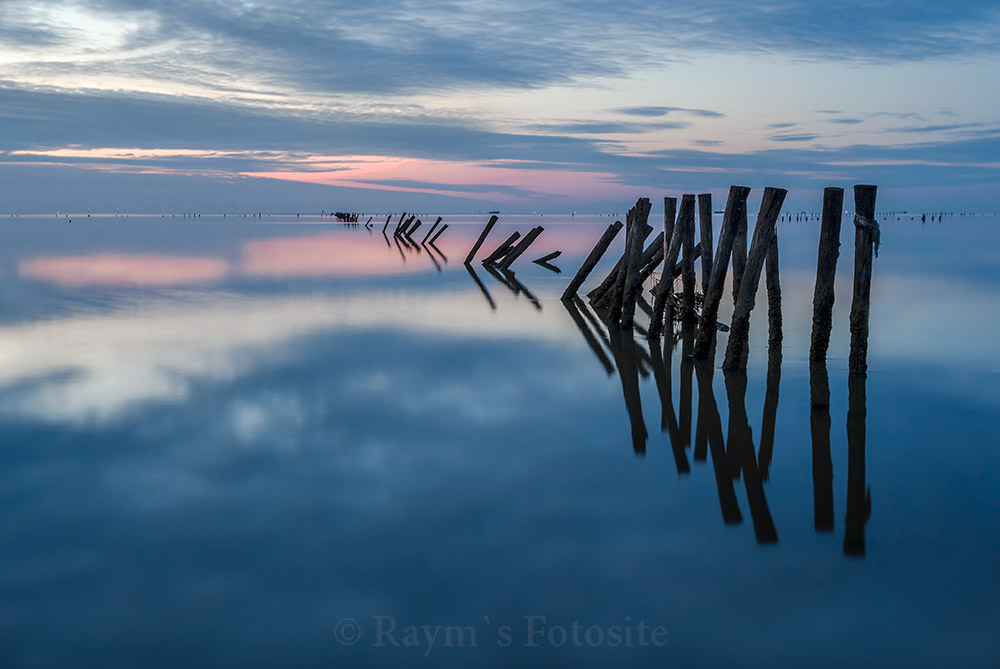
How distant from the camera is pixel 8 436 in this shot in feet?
21.4

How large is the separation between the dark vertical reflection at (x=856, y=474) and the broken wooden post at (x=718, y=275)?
1615 millimetres

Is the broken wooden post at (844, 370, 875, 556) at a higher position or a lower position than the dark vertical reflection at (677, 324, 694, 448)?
higher

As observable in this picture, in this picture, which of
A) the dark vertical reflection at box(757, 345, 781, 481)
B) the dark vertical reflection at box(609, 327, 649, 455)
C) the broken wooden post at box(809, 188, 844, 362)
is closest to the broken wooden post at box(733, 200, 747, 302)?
the dark vertical reflection at box(757, 345, 781, 481)

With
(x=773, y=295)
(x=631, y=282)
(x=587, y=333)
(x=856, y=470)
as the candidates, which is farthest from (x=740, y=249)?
(x=856, y=470)

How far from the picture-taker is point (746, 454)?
6.41 metres

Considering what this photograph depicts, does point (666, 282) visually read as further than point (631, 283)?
No

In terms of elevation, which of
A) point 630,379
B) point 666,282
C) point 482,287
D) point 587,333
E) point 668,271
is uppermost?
point 668,271

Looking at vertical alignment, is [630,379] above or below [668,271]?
below

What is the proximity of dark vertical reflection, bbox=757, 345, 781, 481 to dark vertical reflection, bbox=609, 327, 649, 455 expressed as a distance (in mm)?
895

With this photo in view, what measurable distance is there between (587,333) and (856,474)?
22.2 ft

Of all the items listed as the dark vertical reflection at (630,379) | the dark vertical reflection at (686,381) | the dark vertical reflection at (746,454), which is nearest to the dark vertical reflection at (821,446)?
the dark vertical reflection at (746,454)

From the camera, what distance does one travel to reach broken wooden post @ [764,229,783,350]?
391 inches

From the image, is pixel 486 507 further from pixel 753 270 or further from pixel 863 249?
pixel 863 249

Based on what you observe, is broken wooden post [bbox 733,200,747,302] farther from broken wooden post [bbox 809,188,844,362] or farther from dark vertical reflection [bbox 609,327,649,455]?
dark vertical reflection [bbox 609,327,649,455]
